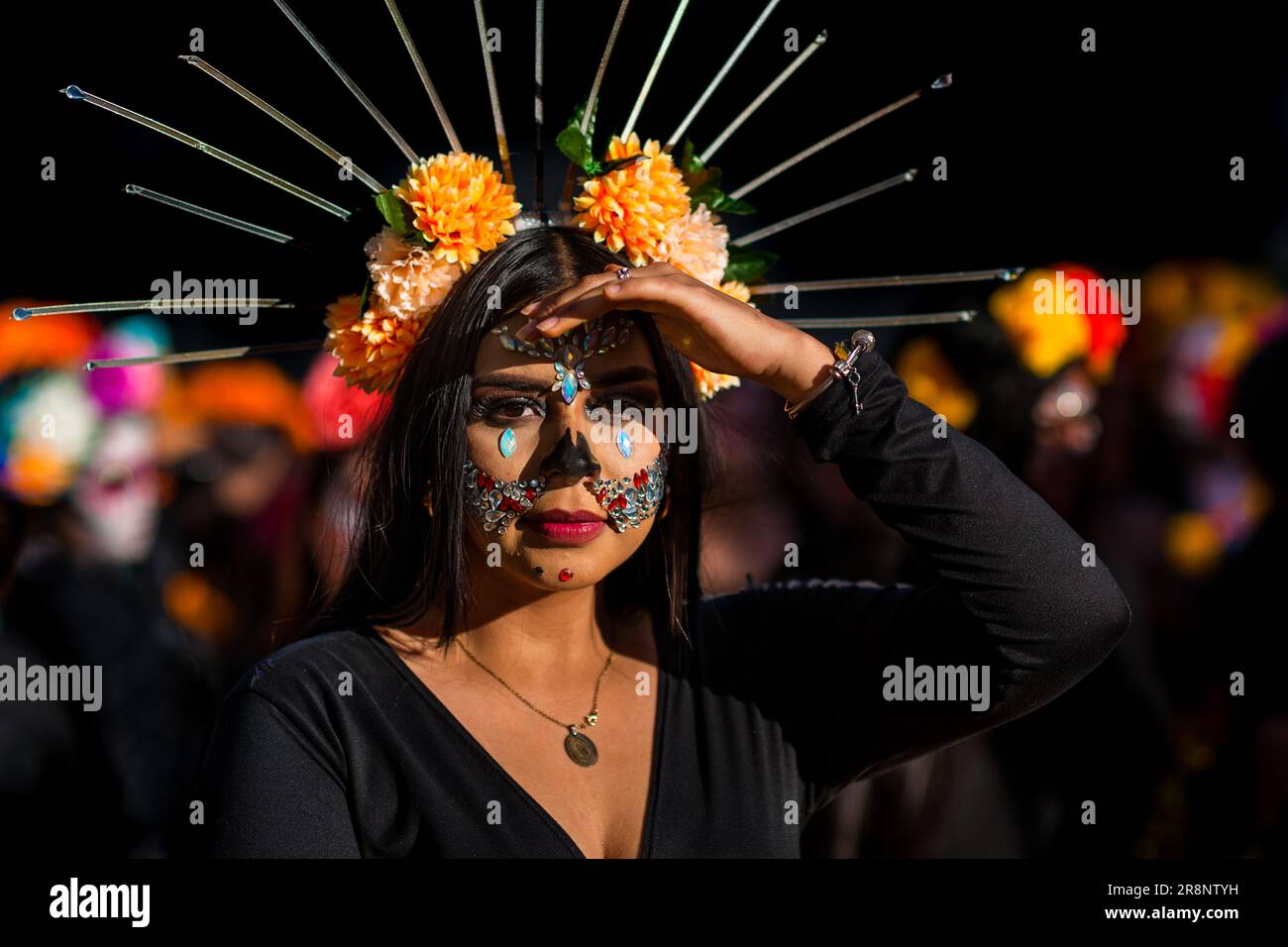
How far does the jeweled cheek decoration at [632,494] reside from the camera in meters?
2.32

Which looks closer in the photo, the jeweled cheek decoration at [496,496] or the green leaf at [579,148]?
the jeweled cheek decoration at [496,496]

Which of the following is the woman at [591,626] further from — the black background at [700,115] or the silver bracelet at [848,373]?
the black background at [700,115]

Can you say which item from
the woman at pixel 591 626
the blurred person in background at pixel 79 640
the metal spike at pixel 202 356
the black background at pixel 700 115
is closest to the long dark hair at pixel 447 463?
the woman at pixel 591 626

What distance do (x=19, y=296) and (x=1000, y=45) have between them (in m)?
4.29

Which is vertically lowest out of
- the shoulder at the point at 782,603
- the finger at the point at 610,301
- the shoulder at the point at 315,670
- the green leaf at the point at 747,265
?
the shoulder at the point at 315,670

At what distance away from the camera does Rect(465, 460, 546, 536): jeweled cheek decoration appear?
2309 millimetres

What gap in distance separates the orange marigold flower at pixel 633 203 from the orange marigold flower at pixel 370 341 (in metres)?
0.35

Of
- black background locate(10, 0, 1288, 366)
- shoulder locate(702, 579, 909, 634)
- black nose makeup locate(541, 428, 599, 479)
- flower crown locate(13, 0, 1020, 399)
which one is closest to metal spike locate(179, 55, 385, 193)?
flower crown locate(13, 0, 1020, 399)

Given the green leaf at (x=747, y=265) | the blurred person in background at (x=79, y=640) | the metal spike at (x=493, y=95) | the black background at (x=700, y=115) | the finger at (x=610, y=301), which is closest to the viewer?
the finger at (x=610, y=301)

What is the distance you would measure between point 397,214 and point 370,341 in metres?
0.23

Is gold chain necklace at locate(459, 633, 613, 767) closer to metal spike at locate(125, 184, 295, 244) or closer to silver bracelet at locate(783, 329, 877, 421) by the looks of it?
silver bracelet at locate(783, 329, 877, 421)

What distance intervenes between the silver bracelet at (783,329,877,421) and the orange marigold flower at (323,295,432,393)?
2.25ft
